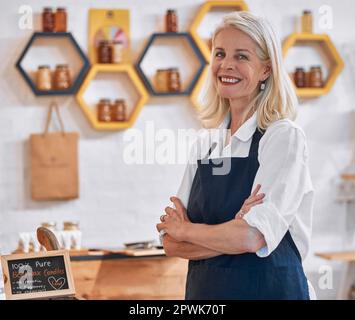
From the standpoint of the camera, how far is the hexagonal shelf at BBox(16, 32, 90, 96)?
2.03m

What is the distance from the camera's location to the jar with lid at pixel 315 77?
1.91 m

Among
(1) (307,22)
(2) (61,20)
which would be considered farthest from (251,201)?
(2) (61,20)

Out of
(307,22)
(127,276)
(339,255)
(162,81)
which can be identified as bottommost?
(127,276)

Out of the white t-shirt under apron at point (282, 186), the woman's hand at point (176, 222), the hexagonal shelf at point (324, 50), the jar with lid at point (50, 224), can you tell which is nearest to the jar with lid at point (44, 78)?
the jar with lid at point (50, 224)

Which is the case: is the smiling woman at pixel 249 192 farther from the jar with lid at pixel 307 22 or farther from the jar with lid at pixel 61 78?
the jar with lid at pixel 61 78

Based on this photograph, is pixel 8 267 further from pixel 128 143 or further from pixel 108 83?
pixel 108 83

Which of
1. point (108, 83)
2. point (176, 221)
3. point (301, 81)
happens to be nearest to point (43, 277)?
point (176, 221)

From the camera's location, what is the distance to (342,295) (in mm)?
1525

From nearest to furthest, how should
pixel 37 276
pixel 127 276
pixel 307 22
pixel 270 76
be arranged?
pixel 37 276, pixel 270 76, pixel 307 22, pixel 127 276

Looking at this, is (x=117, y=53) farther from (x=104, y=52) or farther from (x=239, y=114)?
(x=239, y=114)

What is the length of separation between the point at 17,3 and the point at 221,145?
49cm

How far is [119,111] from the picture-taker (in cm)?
236

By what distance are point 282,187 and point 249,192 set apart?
8cm

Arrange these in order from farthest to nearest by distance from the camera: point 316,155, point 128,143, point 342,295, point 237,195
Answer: point 128,143 → point 316,155 → point 342,295 → point 237,195
